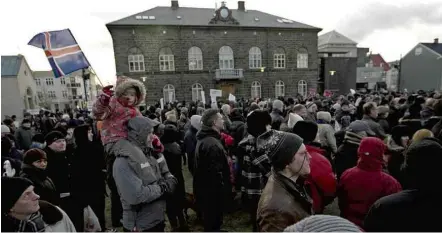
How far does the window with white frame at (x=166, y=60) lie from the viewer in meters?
27.2

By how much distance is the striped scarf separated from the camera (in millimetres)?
1762

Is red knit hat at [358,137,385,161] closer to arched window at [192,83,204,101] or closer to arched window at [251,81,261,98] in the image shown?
arched window at [192,83,204,101]

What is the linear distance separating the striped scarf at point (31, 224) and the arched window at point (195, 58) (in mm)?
26903

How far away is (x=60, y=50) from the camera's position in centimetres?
551

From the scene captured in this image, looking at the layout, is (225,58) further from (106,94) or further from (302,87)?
(106,94)

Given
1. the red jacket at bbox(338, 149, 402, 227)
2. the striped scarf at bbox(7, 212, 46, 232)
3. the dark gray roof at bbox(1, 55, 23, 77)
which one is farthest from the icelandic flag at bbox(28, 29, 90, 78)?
the dark gray roof at bbox(1, 55, 23, 77)

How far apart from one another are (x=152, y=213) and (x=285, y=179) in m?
1.33

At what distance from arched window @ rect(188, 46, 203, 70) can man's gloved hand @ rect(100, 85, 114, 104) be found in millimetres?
25687

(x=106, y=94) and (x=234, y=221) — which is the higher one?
(x=106, y=94)

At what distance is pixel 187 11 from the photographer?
97.1 feet

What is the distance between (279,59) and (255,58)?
10.2 feet

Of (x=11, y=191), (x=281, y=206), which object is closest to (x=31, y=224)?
(x=11, y=191)

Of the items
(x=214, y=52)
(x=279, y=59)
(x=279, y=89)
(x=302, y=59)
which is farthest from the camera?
(x=302, y=59)

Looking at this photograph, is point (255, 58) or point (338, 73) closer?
point (255, 58)
